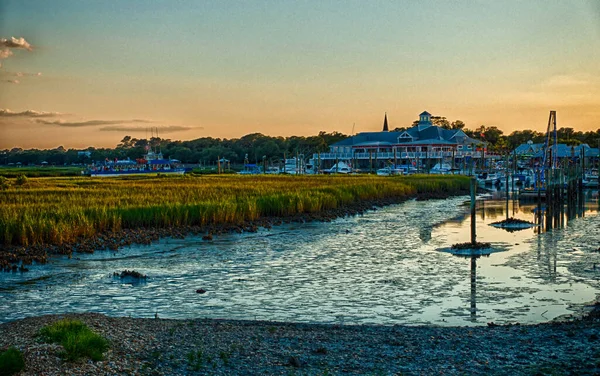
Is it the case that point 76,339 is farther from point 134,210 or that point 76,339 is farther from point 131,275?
point 134,210

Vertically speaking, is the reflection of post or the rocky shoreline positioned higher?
the rocky shoreline

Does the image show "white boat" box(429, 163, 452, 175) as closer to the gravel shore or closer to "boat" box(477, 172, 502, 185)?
"boat" box(477, 172, 502, 185)

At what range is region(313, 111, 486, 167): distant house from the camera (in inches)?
4651

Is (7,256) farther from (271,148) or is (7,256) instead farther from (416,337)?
(271,148)

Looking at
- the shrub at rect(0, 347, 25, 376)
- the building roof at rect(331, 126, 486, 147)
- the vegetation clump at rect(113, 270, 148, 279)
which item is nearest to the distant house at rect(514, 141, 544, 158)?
the building roof at rect(331, 126, 486, 147)

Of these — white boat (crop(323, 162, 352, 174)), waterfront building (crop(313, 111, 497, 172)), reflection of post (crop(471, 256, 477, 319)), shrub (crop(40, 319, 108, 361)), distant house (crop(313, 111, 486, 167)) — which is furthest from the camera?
distant house (crop(313, 111, 486, 167))

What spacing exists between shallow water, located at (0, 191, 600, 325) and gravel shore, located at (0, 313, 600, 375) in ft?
5.52

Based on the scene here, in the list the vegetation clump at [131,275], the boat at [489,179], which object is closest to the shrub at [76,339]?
the vegetation clump at [131,275]

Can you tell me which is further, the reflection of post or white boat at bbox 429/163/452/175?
white boat at bbox 429/163/452/175

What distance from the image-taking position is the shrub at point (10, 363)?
Answer: 8.77 metres

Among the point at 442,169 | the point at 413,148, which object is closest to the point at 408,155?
the point at 413,148

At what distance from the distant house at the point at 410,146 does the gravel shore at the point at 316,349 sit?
10127 centimetres

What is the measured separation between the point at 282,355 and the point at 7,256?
14413mm

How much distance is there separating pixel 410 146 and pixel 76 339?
114 m
